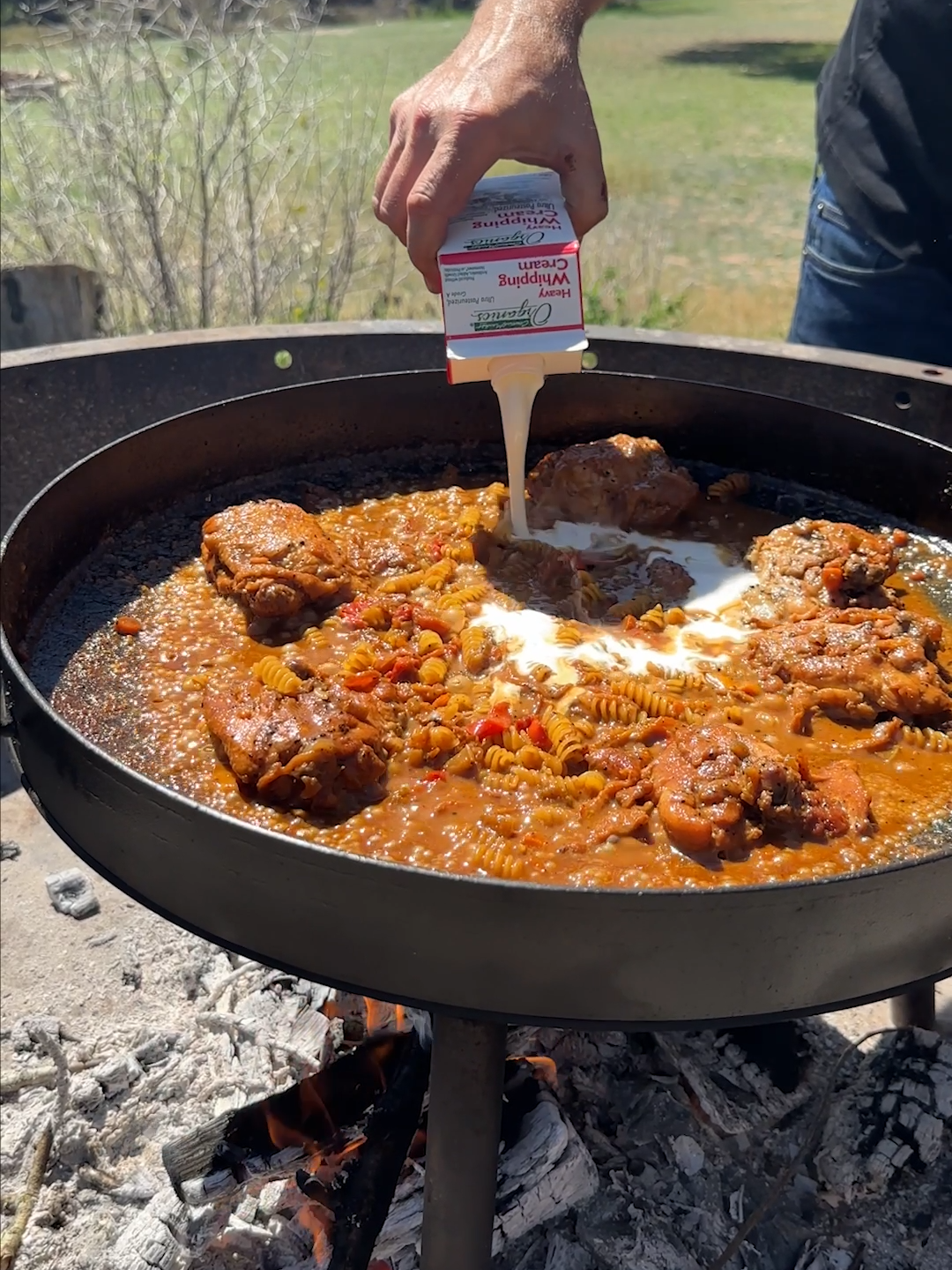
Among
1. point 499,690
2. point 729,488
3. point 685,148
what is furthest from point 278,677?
point 685,148

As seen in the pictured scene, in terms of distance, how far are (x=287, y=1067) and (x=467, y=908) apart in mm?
1806

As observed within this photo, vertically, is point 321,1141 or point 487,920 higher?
point 487,920

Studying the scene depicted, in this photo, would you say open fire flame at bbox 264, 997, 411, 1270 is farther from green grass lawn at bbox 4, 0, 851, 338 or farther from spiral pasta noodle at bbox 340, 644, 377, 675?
green grass lawn at bbox 4, 0, 851, 338

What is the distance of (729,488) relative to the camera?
3.78 m

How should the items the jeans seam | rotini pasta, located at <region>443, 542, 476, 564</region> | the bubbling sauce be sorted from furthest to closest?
the jeans seam → rotini pasta, located at <region>443, 542, 476, 564</region> → the bubbling sauce

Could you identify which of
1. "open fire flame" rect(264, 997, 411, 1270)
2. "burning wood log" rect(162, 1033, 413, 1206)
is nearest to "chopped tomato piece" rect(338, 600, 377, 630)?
"open fire flame" rect(264, 997, 411, 1270)

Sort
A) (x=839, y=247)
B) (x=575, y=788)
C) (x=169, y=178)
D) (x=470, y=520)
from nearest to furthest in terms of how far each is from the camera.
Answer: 1. (x=575, y=788)
2. (x=470, y=520)
3. (x=839, y=247)
4. (x=169, y=178)

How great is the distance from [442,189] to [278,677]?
4.50ft

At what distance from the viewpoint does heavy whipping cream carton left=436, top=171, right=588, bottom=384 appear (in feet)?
9.20

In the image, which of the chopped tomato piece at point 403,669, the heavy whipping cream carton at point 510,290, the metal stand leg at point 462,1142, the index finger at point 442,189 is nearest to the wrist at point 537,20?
the index finger at point 442,189

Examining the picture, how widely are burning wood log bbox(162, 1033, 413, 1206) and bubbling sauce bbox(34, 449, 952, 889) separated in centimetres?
85

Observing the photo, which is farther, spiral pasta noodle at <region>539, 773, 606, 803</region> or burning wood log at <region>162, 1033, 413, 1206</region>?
burning wood log at <region>162, 1033, 413, 1206</region>

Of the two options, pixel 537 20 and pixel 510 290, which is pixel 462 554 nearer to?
pixel 510 290

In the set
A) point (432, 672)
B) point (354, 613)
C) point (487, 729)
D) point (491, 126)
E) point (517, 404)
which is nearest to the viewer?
point (487, 729)
